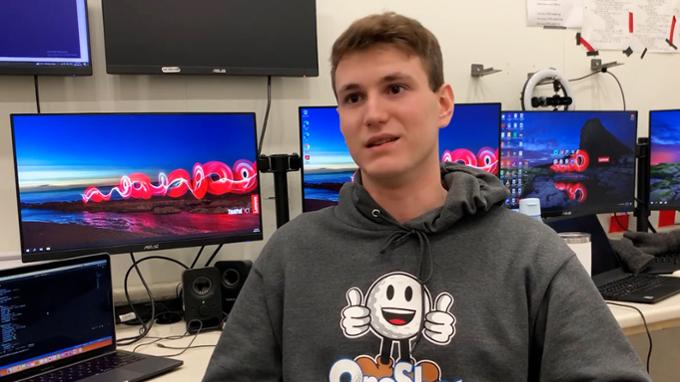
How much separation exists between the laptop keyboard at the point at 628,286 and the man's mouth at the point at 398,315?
821 mm

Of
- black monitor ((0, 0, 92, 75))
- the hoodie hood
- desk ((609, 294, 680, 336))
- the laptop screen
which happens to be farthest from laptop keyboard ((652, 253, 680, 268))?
black monitor ((0, 0, 92, 75))

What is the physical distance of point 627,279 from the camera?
1704 millimetres

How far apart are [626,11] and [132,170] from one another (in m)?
2.11

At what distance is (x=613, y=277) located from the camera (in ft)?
5.69

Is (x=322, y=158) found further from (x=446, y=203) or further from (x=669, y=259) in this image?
(x=669, y=259)

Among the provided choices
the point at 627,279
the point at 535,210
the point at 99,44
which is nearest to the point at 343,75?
the point at 535,210

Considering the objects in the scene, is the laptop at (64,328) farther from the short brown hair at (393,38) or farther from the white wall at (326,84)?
the short brown hair at (393,38)

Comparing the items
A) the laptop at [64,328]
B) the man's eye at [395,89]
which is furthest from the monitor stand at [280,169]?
the man's eye at [395,89]

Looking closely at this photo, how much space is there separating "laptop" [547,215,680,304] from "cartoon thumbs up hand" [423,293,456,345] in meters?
0.79

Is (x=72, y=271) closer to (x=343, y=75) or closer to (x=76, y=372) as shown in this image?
(x=76, y=372)

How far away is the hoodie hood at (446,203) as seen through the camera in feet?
3.28

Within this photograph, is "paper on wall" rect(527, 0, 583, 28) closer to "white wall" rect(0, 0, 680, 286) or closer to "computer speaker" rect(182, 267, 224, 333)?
"white wall" rect(0, 0, 680, 286)

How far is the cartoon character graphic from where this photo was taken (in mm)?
935

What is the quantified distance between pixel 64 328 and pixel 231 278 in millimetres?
468
